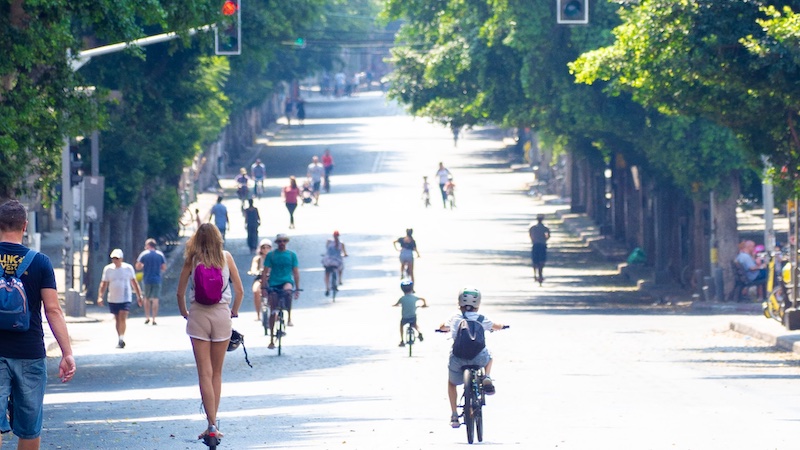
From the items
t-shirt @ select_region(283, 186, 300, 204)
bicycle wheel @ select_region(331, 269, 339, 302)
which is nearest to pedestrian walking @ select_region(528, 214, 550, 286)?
bicycle wheel @ select_region(331, 269, 339, 302)

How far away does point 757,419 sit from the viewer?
14.4 meters

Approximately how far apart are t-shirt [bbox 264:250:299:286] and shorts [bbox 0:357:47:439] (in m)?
13.8

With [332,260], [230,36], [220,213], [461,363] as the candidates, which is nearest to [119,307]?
[230,36]

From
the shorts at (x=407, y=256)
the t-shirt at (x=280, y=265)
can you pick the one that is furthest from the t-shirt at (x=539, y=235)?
the t-shirt at (x=280, y=265)

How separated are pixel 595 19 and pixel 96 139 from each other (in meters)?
11.3

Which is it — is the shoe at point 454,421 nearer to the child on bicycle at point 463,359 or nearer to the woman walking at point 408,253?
the child on bicycle at point 463,359

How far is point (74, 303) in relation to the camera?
32688 mm

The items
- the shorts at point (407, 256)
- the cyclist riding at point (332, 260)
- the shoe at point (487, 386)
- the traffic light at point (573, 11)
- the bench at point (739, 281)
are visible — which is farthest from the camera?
the shorts at point (407, 256)

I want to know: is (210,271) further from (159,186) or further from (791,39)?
(159,186)

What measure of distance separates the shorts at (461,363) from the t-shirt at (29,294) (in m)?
5.07

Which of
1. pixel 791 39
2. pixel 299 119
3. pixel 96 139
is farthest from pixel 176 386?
pixel 299 119

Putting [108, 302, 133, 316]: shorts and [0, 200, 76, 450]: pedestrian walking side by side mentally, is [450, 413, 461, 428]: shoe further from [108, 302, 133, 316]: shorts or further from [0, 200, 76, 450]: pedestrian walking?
[108, 302, 133, 316]: shorts

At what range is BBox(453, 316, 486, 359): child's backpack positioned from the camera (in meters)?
13.7

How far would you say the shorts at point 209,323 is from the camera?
473 inches
